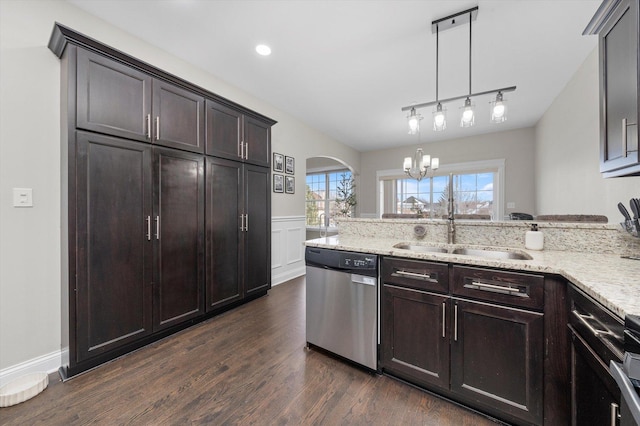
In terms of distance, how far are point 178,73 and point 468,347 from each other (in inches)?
138

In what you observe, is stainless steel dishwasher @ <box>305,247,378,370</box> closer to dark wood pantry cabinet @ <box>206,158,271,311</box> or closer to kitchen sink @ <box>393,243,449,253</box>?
kitchen sink @ <box>393,243,449,253</box>

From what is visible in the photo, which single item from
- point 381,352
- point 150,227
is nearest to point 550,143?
point 381,352

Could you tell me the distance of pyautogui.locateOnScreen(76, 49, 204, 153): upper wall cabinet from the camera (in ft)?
5.84

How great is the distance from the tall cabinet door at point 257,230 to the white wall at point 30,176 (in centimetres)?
158

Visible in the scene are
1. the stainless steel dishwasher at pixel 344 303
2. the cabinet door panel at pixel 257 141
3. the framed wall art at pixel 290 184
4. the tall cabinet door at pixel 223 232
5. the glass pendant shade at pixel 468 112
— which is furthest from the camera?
the framed wall art at pixel 290 184

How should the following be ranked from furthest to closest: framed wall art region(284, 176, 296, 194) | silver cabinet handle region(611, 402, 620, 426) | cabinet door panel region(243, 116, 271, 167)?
framed wall art region(284, 176, 296, 194) < cabinet door panel region(243, 116, 271, 167) < silver cabinet handle region(611, 402, 620, 426)

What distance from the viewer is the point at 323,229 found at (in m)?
6.89

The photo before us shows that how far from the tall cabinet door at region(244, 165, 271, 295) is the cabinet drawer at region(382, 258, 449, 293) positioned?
186cm

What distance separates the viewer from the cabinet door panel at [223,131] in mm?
2607

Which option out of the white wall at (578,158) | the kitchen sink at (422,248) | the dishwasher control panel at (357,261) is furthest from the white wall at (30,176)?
the white wall at (578,158)

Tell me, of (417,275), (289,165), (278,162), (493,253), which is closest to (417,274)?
(417,275)

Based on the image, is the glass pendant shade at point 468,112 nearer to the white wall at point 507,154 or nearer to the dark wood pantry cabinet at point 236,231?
the dark wood pantry cabinet at point 236,231

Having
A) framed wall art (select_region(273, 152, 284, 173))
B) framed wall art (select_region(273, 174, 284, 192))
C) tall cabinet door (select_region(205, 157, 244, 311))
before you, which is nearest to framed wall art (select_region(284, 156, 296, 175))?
framed wall art (select_region(273, 152, 284, 173))

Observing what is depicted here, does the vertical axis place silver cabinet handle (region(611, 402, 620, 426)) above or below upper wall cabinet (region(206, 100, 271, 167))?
below
